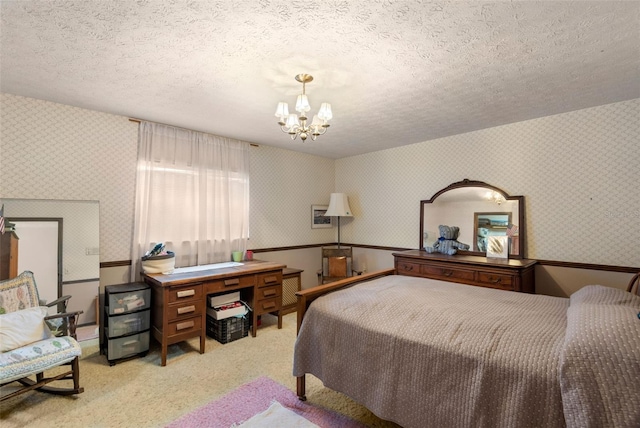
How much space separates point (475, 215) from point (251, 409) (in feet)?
10.6

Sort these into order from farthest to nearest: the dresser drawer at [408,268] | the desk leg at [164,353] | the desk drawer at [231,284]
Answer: the dresser drawer at [408,268] < the desk drawer at [231,284] < the desk leg at [164,353]

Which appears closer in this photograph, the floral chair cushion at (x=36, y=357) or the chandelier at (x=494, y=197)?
the floral chair cushion at (x=36, y=357)

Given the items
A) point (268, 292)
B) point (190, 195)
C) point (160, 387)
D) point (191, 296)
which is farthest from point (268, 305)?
point (190, 195)

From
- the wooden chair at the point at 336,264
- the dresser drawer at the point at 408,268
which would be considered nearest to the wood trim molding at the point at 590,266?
the dresser drawer at the point at 408,268

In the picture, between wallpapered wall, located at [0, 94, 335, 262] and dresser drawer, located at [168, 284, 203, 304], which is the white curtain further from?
dresser drawer, located at [168, 284, 203, 304]

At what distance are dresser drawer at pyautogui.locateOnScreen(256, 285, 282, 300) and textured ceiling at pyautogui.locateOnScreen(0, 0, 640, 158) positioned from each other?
199cm

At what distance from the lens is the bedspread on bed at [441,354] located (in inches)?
53.4

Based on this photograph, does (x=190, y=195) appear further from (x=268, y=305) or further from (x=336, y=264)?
(x=336, y=264)

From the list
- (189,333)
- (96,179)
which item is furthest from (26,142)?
(189,333)

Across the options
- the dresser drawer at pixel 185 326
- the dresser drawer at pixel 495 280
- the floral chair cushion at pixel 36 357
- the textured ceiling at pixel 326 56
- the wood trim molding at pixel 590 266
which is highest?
the textured ceiling at pixel 326 56

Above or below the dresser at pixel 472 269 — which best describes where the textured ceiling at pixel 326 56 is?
above

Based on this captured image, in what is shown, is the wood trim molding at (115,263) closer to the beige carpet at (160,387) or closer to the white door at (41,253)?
the white door at (41,253)

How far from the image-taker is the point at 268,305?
3.59 m

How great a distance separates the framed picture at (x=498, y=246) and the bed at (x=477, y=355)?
3.77 ft
